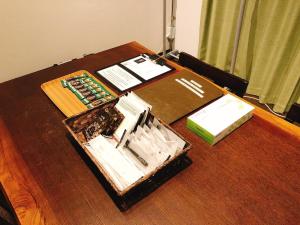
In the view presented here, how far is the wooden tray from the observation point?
1.06 meters

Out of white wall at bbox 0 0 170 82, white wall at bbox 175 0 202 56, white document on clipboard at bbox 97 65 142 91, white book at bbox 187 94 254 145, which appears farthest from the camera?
white wall at bbox 175 0 202 56

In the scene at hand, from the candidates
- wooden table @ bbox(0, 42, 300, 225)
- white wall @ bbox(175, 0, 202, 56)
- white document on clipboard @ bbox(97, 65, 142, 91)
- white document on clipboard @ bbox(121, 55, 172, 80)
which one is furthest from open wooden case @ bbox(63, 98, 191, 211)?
white wall @ bbox(175, 0, 202, 56)

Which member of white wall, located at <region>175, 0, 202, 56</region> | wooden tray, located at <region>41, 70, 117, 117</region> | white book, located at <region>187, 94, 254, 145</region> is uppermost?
white book, located at <region>187, 94, 254, 145</region>

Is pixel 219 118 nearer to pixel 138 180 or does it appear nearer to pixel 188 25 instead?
pixel 138 180

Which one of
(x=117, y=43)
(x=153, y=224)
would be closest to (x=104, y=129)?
(x=153, y=224)

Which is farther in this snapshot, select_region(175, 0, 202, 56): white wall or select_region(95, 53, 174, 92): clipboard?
select_region(175, 0, 202, 56): white wall

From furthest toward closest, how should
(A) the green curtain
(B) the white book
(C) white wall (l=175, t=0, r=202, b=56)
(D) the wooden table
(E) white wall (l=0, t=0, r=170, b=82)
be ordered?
1. (C) white wall (l=175, t=0, r=202, b=56)
2. (A) the green curtain
3. (E) white wall (l=0, t=0, r=170, b=82)
4. (B) the white book
5. (D) the wooden table

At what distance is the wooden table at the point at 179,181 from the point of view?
699 millimetres

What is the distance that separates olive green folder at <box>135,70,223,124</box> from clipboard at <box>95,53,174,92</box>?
0.28 ft

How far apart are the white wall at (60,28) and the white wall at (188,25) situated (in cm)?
28

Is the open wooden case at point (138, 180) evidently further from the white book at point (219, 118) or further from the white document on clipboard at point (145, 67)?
the white document on clipboard at point (145, 67)

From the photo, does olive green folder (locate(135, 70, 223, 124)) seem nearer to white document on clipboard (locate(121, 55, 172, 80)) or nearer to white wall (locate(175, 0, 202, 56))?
white document on clipboard (locate(121, 55, 172, 80))

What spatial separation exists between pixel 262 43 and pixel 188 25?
0.95 metres

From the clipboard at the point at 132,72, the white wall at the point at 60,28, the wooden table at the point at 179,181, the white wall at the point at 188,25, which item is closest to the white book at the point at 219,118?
the wooden table at the point at 179,181
